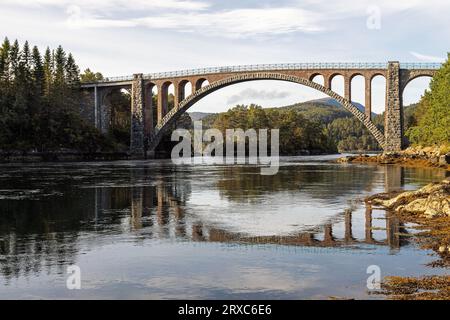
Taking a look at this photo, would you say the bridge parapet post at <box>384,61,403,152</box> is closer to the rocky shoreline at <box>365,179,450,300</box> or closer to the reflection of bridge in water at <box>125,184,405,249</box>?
the rocky shoreline at <box>365,179,450,300</box>

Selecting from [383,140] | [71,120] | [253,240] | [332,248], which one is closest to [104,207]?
[253,240]

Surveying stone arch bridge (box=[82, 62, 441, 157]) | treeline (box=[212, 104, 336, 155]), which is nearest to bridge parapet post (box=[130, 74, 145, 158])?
stone arch bridge (box=[82, 62, 441, 157])

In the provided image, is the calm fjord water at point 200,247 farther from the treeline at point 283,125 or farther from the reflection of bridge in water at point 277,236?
the treeline at point 283,125

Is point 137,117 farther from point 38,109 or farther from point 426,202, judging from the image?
point 426,202

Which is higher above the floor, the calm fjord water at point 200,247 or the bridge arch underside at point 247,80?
the bridge arch underside at point 247,80

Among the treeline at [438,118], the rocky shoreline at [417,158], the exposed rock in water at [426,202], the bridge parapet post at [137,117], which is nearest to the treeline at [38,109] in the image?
the bridge parapet post at [137,117]

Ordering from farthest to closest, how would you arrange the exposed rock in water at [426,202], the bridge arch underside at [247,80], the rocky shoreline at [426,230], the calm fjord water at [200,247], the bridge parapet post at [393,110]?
the bridge arch underside at [247,80] < the bridge parapet post at [393,110] < the exposed rock in water at [426,202] < the calm fjord water at [200,247] < the rocky shoreline at [426,230]

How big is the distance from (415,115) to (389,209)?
8574 cm

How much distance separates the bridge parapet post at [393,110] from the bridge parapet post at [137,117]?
4708cm

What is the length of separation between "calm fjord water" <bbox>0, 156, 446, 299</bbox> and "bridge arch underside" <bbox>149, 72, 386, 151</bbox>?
65.5m

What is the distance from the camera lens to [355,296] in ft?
35.6

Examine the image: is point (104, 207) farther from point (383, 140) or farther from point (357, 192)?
point (383, 140)

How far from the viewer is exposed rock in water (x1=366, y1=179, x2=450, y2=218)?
20870 mm

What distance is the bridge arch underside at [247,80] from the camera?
92.7m
